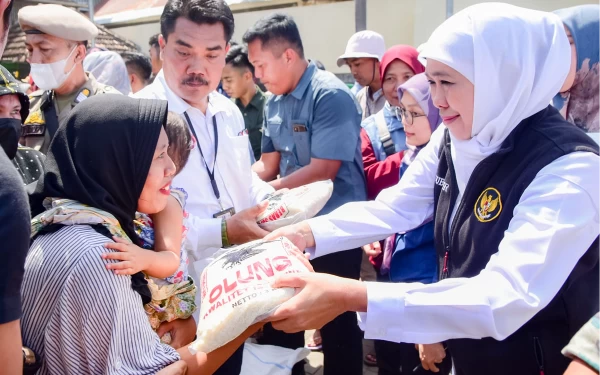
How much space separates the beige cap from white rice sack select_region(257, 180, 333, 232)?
1783mm

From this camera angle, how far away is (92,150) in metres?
1.52

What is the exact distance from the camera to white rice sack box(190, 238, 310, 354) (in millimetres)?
1462

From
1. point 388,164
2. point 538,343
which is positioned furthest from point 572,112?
point 538,343

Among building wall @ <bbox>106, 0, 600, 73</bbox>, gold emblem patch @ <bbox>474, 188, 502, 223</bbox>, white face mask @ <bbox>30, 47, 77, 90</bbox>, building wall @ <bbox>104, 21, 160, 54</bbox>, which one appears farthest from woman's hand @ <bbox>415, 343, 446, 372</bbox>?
building wall @ <bbox>104, 21, 160, 54</bbox>

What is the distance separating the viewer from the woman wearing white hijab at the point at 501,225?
1421 mm

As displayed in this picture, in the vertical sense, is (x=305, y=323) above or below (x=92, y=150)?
below

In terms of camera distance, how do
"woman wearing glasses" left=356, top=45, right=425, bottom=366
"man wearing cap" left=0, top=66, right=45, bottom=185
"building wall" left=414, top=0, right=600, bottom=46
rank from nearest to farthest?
"man wearing cap" left=0, top=66, right=45, bottom=185 < "woman wearing glasses" left=356, top=45, right=425, bottom=366 < "building wall" left=414, top=0, right=600, bottom=46

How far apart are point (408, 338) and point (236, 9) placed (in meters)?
13.1

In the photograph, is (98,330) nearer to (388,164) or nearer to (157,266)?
(157,266)

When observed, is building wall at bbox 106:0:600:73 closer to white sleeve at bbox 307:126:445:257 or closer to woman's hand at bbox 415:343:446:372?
white sleeve at bbox 307:126:445:257

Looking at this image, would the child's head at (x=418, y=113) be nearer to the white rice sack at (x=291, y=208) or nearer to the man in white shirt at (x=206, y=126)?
the white rice sack at (x=291, y=208)

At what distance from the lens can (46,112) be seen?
10.2 ft

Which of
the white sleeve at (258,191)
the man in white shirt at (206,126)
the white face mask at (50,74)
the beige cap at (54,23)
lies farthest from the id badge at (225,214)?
the beige cap at (54,23)

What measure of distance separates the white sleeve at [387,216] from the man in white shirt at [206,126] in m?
0.41
